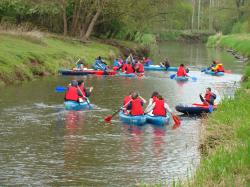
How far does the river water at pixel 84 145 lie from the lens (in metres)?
15.6

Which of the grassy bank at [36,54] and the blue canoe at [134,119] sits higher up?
the grassy bank at [36,54]

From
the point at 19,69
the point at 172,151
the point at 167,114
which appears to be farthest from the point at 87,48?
the point at 172,151

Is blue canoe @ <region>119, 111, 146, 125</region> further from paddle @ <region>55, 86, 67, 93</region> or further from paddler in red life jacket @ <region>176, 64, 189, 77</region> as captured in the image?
paddler in red life jacket @ <region>176, 64, 189, 77</region>

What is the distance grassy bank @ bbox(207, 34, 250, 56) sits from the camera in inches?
2621

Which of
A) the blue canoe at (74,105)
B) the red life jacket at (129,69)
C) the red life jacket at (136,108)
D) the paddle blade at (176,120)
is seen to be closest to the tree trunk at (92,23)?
the red life jacket at (129,69)

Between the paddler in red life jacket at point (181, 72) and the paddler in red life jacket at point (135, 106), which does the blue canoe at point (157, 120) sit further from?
the paddler in red life jacket at point (181, 72)

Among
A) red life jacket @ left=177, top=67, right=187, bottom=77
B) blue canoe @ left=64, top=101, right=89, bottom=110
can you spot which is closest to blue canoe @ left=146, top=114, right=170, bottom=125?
blue canoe @ left=64, top=101, right=89, bottom=110

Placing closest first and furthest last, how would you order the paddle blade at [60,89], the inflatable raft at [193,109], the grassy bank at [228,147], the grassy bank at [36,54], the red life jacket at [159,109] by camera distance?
the grassy bank at [228,147], the red life jacket at [159,109], the inflatable raft at [193,109], the paddle blade at [60,89], the grassy bank at [36,54]

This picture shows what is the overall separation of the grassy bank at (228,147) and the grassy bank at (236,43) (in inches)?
1666

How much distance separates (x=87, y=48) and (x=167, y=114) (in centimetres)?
2874

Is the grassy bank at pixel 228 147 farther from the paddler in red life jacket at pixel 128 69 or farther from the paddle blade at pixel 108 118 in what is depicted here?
the paddler in red life jacket at pixel 128 69

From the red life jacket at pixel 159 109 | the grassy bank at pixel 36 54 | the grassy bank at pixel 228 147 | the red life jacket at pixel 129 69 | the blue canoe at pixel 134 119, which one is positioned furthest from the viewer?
the red life jacket at pixel 129 69

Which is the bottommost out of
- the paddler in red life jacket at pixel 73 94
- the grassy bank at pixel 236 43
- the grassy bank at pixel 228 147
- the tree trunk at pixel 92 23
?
the grassy bank at pixel 236 43

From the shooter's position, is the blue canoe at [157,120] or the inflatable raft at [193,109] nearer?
the blue canoe at [157,120]
